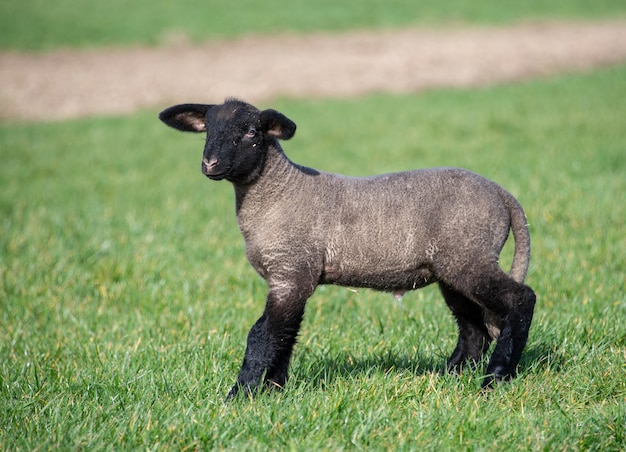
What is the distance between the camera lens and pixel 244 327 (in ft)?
21.2

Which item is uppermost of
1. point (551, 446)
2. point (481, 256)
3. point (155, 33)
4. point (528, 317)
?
point (155, 33)

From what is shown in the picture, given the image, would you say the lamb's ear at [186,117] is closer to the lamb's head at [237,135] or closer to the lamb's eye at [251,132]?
the lamb's head at [237,135]

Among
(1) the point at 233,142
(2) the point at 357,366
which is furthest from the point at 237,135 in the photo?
(2) the point at 357,366

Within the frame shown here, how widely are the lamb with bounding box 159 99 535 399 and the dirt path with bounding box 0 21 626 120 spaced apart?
1730cm

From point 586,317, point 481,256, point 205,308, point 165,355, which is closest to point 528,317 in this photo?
point 481,256

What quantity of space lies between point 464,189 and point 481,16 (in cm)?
3254

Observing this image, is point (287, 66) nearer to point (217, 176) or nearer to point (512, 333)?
point (217, 176)

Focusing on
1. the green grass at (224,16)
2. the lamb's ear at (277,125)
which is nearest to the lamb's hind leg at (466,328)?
the lamb's ear at (277,125)

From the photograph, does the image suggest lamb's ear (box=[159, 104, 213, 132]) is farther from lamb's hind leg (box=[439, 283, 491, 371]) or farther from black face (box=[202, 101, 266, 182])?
lamb's hind leg (box=[439, 283, 491, 371])

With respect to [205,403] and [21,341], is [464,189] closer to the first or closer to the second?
[205,403]

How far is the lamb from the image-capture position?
4.88 m

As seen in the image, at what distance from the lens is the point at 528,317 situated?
494 cm

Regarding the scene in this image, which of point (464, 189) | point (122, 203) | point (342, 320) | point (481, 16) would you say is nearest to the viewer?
point (464, 189)

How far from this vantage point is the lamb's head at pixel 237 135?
4.76m
